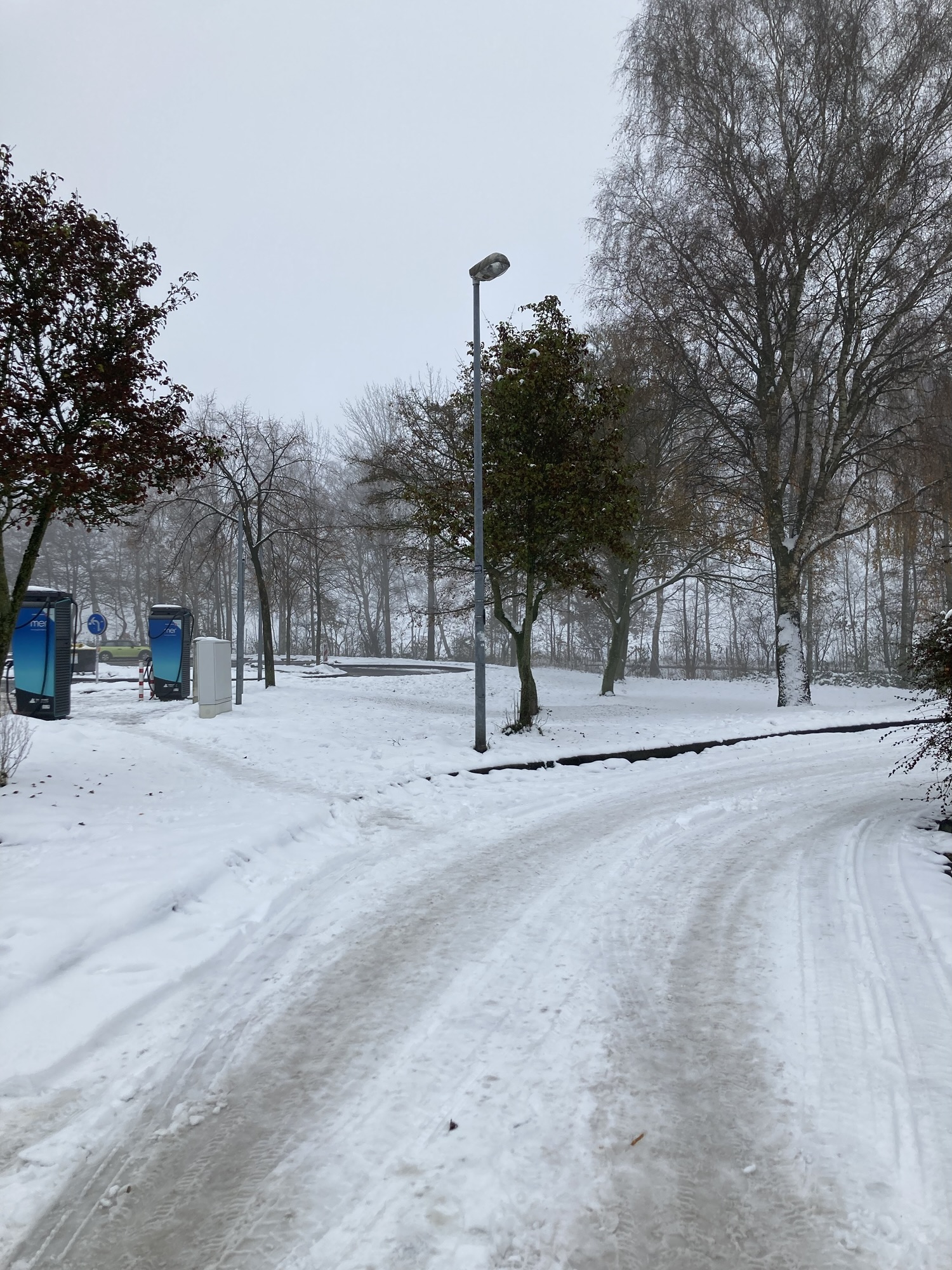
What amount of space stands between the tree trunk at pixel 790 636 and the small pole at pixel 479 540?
1024 centimetres

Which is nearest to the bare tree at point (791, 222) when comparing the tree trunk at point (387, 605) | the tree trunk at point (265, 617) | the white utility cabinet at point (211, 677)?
the tree trunk at point (265, 617)

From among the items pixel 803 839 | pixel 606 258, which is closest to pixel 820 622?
pixel 606 258

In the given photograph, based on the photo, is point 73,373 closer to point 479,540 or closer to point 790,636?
point 479,540

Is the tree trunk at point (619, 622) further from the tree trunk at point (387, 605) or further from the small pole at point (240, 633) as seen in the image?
the tree trunk at point (387, 605)

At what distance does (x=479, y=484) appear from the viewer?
1101 centimetres

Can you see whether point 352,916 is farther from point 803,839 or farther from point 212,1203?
point 803,839

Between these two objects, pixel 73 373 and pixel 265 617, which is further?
pixel 265 617

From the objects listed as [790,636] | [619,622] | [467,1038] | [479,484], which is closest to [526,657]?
[479,484]

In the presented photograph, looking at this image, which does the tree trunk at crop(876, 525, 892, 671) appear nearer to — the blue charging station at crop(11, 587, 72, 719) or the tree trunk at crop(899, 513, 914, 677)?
the tree trunk at crop(899, 513, 914, 677)

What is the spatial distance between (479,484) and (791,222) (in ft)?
36.3

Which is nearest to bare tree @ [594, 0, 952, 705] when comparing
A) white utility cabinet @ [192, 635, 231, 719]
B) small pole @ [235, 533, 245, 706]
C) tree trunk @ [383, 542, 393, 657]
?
small pole @ [235, 533, 245, 706]

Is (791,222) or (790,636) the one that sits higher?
(791,222)

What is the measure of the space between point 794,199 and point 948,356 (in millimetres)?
4997

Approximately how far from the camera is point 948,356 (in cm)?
1639
